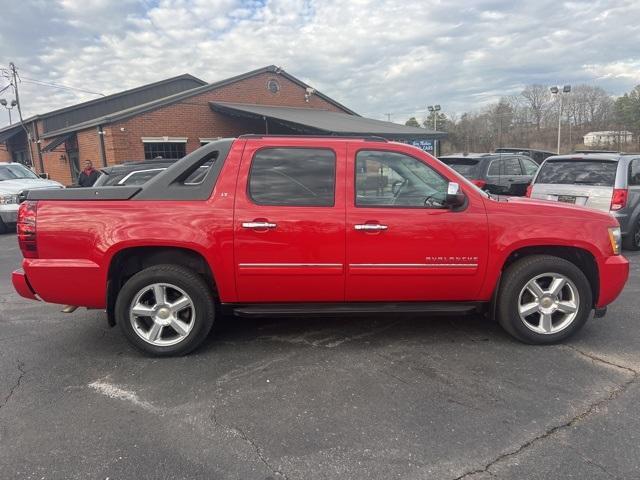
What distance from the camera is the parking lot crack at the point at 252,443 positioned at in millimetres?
2436

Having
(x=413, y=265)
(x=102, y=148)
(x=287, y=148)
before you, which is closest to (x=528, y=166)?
(x=413, y=265)

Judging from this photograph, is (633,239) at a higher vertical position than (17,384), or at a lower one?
higher

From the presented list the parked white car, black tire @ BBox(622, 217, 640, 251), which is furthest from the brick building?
black tire @ BBox(622, 217, 640, 251)

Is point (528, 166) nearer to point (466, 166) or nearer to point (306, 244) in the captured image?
point (466, 166)

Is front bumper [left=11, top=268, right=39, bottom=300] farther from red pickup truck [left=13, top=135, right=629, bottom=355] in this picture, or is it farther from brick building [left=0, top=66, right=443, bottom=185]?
brick building [left=0, top=66, right=443, bottom=185]

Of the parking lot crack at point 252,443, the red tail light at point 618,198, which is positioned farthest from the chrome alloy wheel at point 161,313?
the red tail light at point 618,198

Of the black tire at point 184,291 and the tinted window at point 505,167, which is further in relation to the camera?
the tinted window at point 505,167

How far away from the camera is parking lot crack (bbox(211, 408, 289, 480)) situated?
2.44m

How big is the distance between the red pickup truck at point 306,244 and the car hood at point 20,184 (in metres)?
9.18

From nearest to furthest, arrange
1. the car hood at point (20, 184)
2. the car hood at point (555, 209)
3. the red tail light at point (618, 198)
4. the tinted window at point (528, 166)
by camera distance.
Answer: the car hood at point (555, 209) → the red tail light at point (618, 198) → the car hood at point (20, 184) → the tinted window at point (528, 166)

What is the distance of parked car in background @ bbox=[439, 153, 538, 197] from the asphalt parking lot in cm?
630

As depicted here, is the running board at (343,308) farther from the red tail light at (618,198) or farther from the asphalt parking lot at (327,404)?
the red tail light at (618,198)

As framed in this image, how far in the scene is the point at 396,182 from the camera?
386cm

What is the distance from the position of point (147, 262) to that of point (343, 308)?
5.51ft
